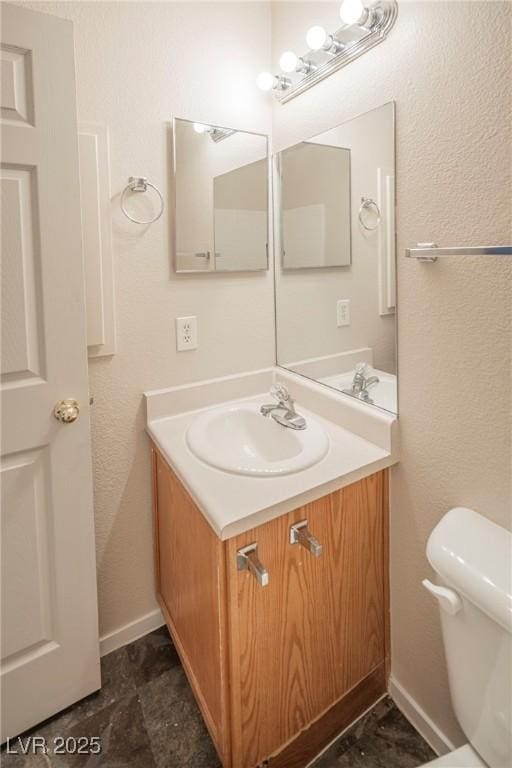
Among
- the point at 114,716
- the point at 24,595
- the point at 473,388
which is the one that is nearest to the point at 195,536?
the point at 24,595

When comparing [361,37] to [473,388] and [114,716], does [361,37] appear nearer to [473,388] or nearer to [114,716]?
[473,388]

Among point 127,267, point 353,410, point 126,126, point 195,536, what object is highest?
point 126,126

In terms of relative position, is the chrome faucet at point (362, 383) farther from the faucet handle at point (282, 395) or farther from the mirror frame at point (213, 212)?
the mirror frame at point (213, 212)

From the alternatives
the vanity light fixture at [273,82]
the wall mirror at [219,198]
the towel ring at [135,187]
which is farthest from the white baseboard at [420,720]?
the vanity light fixture at [273,82]

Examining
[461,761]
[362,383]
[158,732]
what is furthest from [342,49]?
[158,732]

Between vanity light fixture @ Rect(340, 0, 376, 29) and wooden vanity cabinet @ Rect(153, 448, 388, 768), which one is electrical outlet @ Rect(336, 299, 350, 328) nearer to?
wooden vanity cabinet @ Rect(153, 448, 388, 768)

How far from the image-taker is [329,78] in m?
1.34

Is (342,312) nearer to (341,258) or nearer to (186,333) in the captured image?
(341,258)

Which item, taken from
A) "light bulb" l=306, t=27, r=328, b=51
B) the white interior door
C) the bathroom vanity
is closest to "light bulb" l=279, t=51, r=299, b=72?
"light bulb" l=306, t=27, r=328, b=51

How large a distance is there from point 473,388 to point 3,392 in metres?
1.14

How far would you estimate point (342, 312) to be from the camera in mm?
1434

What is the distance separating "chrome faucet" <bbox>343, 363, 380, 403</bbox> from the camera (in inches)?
51.9

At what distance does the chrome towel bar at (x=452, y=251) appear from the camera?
83cm

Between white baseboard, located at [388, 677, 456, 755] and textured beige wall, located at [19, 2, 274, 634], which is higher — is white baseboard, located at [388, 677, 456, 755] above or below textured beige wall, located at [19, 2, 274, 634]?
below
